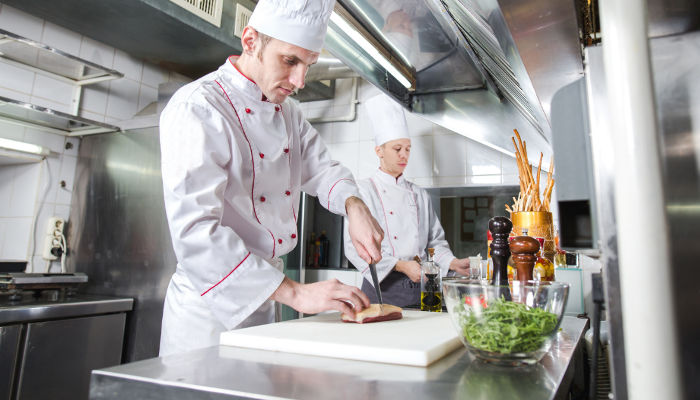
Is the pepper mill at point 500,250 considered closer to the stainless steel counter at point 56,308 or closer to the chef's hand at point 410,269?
the chef's hand at point 410,269

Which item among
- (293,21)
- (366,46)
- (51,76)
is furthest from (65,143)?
(293,21)

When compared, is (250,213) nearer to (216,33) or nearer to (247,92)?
(247,92)

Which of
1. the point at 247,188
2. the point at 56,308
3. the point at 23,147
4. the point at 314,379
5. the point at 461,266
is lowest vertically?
the point at 56,308

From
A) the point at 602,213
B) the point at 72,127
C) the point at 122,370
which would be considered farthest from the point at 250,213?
the point at 72,127

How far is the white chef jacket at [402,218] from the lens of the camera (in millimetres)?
2691

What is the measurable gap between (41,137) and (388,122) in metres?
1.98

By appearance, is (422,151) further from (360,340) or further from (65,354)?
(360,340)

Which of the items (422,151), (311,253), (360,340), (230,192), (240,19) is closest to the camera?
(360,340)

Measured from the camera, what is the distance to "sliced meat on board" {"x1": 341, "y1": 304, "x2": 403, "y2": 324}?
928 millimetres

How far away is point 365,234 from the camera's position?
46.2 inches

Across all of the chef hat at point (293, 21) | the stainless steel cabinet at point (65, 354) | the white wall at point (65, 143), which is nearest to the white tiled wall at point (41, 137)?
the white wall at point (65, 143)

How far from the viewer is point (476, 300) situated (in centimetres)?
62

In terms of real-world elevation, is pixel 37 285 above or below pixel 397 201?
below

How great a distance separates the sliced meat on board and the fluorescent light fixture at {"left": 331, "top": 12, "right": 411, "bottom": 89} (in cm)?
102
